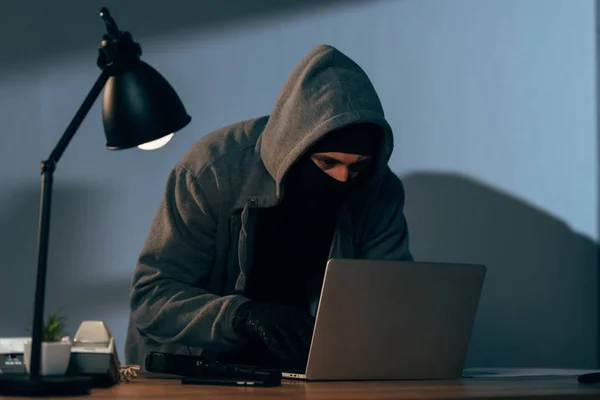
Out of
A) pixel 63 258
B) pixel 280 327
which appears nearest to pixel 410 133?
pixel 63 258

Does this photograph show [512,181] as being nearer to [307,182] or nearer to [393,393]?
[307,182]

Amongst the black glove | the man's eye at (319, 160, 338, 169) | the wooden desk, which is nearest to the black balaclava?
the man's eye at (319, 160, 338, 169)

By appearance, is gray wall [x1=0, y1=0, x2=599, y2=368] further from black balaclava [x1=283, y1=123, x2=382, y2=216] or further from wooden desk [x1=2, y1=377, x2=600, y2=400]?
wooden desk [x1=2, y1=377, x2=600, y2=400]

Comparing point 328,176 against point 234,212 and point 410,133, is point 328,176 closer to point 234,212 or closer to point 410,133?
point 234,212

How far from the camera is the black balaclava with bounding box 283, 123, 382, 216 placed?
5.96 ft

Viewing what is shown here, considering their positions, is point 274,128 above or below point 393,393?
above

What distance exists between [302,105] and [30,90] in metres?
1.01

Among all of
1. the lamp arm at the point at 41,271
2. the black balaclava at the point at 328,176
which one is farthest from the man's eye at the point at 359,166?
the lamp arm at the point at 41,271

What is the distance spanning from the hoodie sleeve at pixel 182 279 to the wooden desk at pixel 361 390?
0.28 metres

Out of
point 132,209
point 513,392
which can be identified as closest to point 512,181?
point 132,209

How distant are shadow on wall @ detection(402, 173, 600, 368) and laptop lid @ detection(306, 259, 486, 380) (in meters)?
1.55

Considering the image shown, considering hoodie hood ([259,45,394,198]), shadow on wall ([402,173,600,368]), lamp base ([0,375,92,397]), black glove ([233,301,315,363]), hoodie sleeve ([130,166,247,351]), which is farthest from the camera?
shadow on wall ([402,173,600,368])

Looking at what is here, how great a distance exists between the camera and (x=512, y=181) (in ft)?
10.5

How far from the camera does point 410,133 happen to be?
9.76ft
